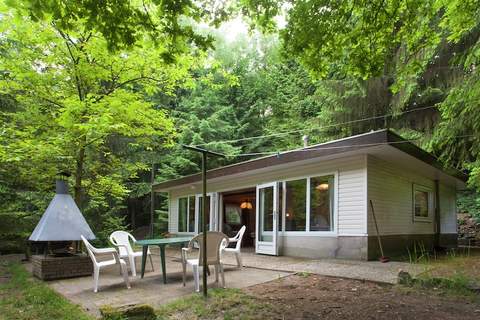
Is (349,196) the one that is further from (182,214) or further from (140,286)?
(182,214)

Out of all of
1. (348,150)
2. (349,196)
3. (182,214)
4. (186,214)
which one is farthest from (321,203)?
(182,214)

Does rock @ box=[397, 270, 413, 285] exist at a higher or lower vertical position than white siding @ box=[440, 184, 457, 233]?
lower

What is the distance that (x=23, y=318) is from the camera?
169 inches

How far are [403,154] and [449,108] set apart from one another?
1329 mm

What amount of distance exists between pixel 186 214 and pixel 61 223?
24.3 ft

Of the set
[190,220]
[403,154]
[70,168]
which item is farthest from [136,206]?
[403,154]

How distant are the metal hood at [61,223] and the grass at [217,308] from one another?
315 centimetres

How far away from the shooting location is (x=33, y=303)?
490cm

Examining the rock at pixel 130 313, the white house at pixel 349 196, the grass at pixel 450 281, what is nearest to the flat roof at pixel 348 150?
the white house at pixel 349 196

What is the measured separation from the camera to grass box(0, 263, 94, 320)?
4.29 metres

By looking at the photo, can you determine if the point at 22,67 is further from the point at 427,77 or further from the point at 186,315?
the point at 427,77

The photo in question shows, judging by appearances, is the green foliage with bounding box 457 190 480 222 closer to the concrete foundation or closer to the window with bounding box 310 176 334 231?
the window with bounding box 310 176 334 231

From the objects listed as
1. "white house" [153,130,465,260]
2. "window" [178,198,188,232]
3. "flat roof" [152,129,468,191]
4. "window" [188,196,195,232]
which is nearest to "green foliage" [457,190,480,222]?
"white house" [153,130,465,260]

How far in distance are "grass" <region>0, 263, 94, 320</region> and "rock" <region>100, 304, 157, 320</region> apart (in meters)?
0.53
